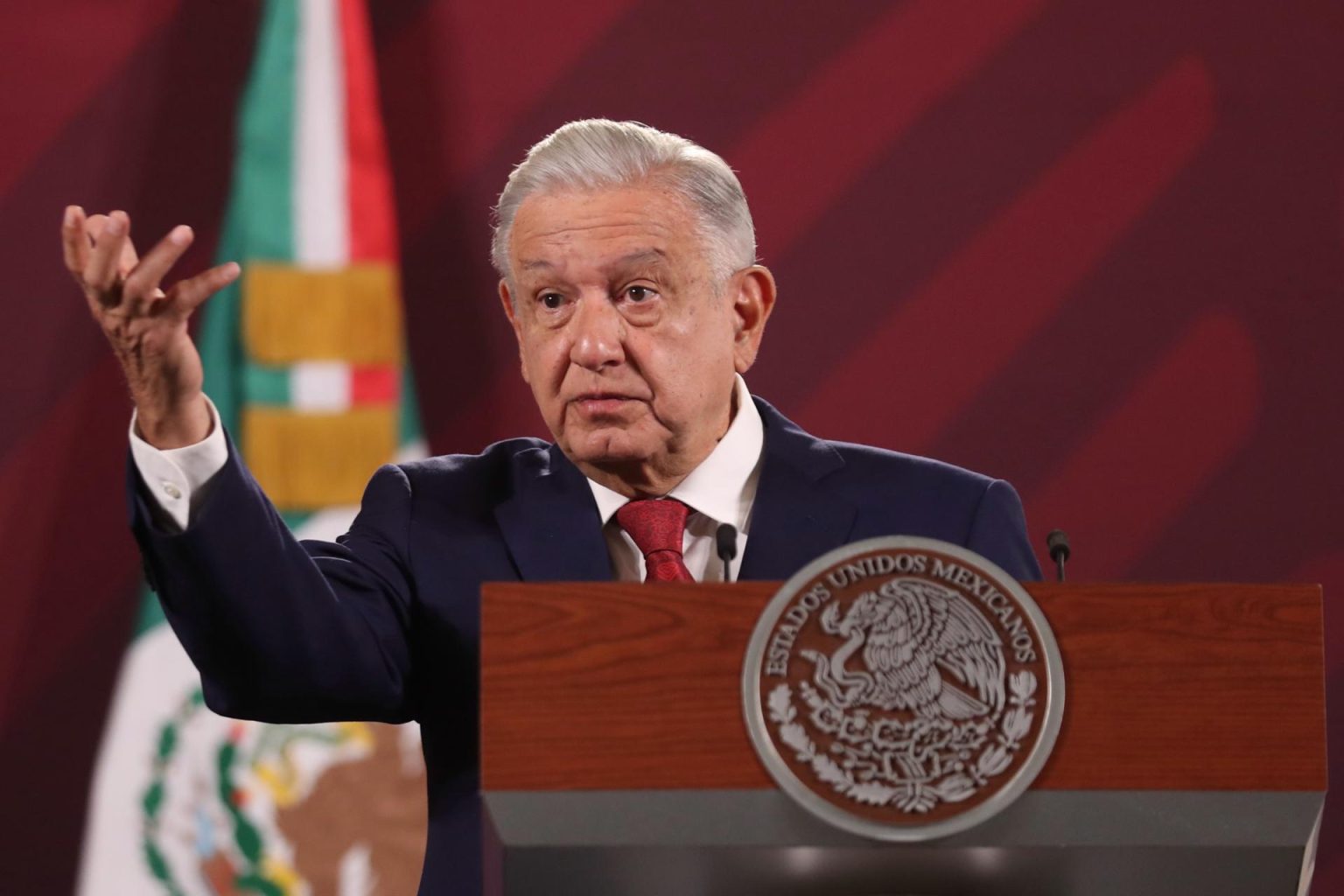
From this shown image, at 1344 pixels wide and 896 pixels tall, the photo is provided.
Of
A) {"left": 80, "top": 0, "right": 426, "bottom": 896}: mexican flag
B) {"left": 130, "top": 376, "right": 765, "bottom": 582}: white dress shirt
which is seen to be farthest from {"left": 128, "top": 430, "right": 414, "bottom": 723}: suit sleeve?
{"left": 80, "top": 0, "right": 426, "bottom": 896}: mexican flag

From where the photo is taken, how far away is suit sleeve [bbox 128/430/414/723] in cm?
145

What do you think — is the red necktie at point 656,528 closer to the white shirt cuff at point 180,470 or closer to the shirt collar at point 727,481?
the shirt collar at point 727,481

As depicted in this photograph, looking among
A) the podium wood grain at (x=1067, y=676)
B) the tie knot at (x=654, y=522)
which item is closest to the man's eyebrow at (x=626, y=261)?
the tie knot at (x=654, y=522)

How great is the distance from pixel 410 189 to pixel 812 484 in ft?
4.48

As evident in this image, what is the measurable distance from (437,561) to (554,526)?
0.13 metres

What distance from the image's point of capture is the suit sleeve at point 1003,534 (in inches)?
75.1

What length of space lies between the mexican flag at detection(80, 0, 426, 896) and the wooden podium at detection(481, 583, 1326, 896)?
171cm

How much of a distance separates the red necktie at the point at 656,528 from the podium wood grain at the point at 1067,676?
0.60 meters

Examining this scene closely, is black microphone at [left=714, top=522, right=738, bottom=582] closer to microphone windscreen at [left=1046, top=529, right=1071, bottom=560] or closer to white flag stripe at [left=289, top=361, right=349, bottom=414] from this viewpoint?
microphone windscreen at [left=1046, top=529, right=1071, bottom=560]

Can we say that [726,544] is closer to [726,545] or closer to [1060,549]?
[726,545]

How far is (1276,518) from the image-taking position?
305cm

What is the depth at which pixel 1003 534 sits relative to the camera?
6.35 feet

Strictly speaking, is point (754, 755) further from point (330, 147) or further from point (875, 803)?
point (330, 147)

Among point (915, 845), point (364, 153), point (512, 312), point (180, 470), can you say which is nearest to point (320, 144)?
point (364, 153)
